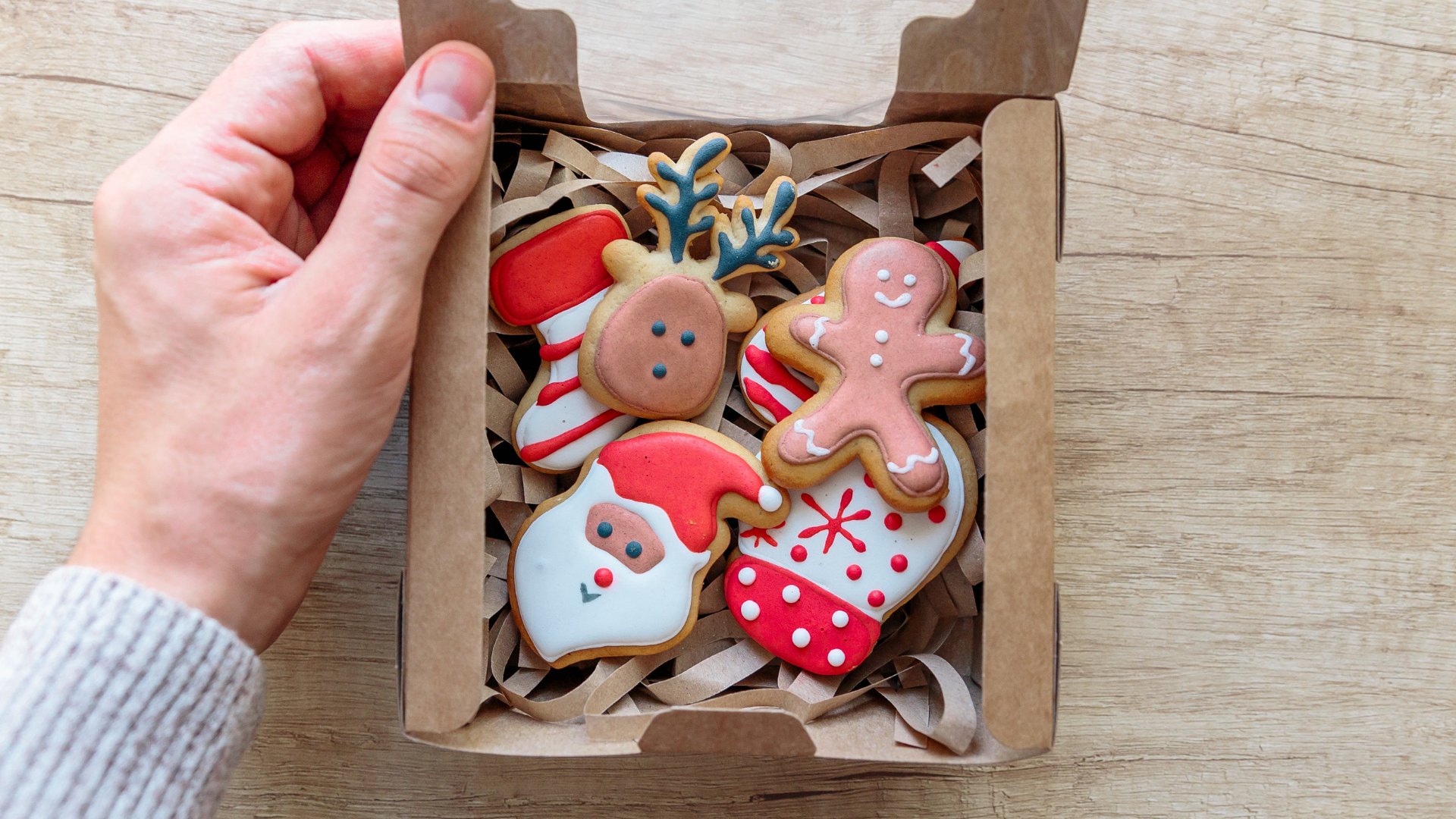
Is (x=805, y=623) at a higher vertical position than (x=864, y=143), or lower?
lower

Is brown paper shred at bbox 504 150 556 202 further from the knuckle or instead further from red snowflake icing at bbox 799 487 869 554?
red snowflake icing at bbox 799 487 869 554

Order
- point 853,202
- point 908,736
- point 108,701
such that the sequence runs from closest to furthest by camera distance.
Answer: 1. point 108,701
2. point 908,736
3. point 853,202

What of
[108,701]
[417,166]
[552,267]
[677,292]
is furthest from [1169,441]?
[108,701]

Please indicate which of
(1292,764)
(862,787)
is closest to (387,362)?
(862,787)

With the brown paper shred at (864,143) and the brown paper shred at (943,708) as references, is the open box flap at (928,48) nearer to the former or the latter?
the brown paper shred at (864,143)

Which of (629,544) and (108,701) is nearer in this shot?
(108,701)

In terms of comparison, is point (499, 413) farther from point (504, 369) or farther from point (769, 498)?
point (769, 498)

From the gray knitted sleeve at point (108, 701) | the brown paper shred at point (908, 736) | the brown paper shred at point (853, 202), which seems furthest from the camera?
the brown paper shred at point (853, 202)

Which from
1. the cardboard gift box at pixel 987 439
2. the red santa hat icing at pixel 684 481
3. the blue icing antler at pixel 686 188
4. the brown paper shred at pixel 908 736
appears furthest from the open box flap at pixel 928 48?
the brown paper shred at pixel 908 736
